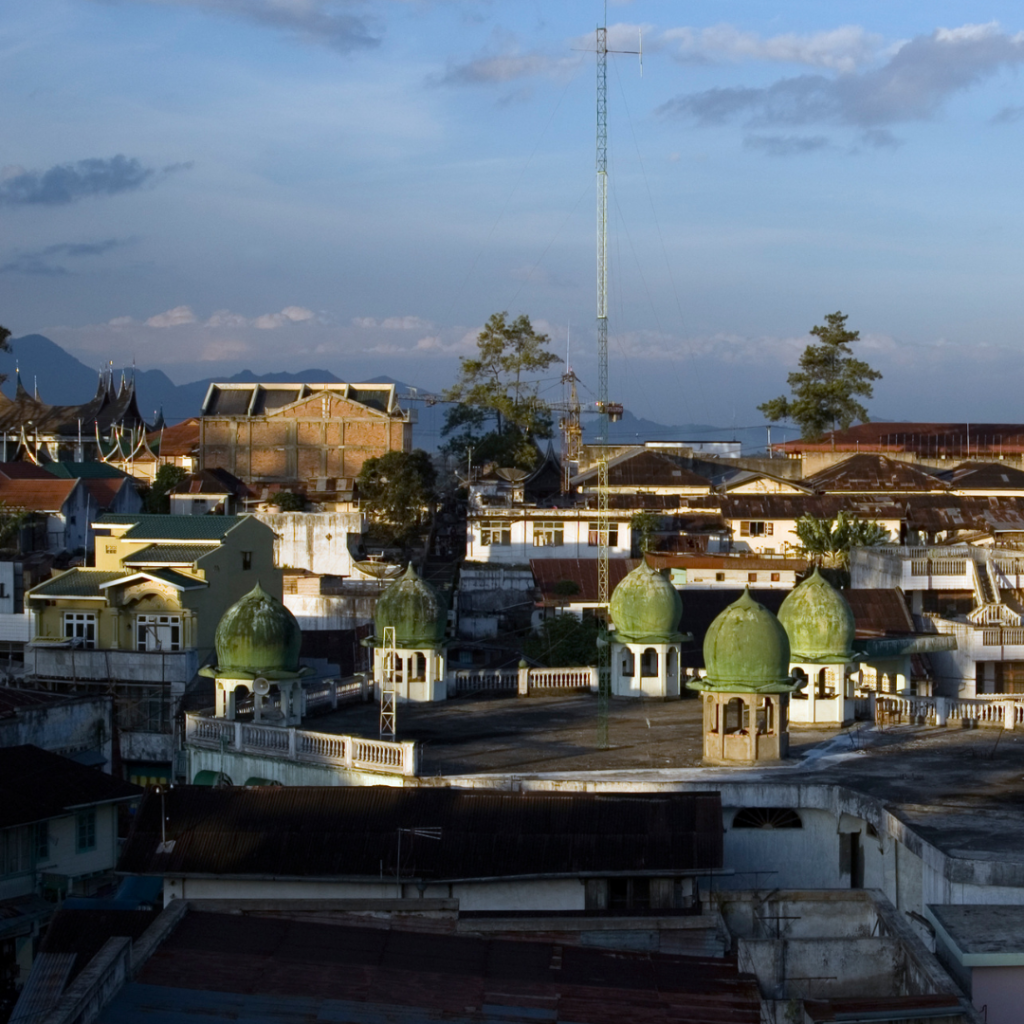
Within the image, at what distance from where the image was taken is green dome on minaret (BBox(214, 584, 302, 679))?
35.3m

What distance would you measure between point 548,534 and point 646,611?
33784mm

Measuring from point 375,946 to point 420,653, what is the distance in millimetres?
19593

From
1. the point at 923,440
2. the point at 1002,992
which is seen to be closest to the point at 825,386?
the point at 923,440

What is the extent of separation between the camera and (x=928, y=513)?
78312 mm

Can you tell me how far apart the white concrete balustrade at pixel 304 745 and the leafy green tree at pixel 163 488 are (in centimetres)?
5176

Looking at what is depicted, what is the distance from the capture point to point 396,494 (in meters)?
81.8

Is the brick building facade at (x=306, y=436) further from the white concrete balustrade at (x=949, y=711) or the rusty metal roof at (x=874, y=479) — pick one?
the white concrete balustrade at (x=949, y=711)

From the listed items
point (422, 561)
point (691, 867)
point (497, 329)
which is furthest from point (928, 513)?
point (691, 867)

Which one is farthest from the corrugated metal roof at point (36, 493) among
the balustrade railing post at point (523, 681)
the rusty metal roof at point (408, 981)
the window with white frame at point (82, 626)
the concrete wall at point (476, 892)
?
the rusty metal roof at point (408, 981)

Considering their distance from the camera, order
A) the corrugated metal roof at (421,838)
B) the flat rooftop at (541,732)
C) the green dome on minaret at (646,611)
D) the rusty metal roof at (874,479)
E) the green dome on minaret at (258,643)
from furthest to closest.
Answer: the rusty metal roof at (874,479) < the green dome on minaret at (646,611) < the green dome on minaret at (258,643) < the flat rooftop at (541,732) < the corrugated metal roof at (421,838)

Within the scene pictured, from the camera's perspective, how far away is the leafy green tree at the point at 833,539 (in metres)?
69.4

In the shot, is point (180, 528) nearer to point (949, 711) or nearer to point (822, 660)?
point (822, 660)

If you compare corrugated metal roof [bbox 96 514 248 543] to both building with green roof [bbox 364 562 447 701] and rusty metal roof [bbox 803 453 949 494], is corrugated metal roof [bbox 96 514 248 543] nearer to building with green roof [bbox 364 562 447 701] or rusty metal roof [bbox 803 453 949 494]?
building with green roof [bbox 364 562 447 701]

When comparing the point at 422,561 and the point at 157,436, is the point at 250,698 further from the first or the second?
the point at 157,436
